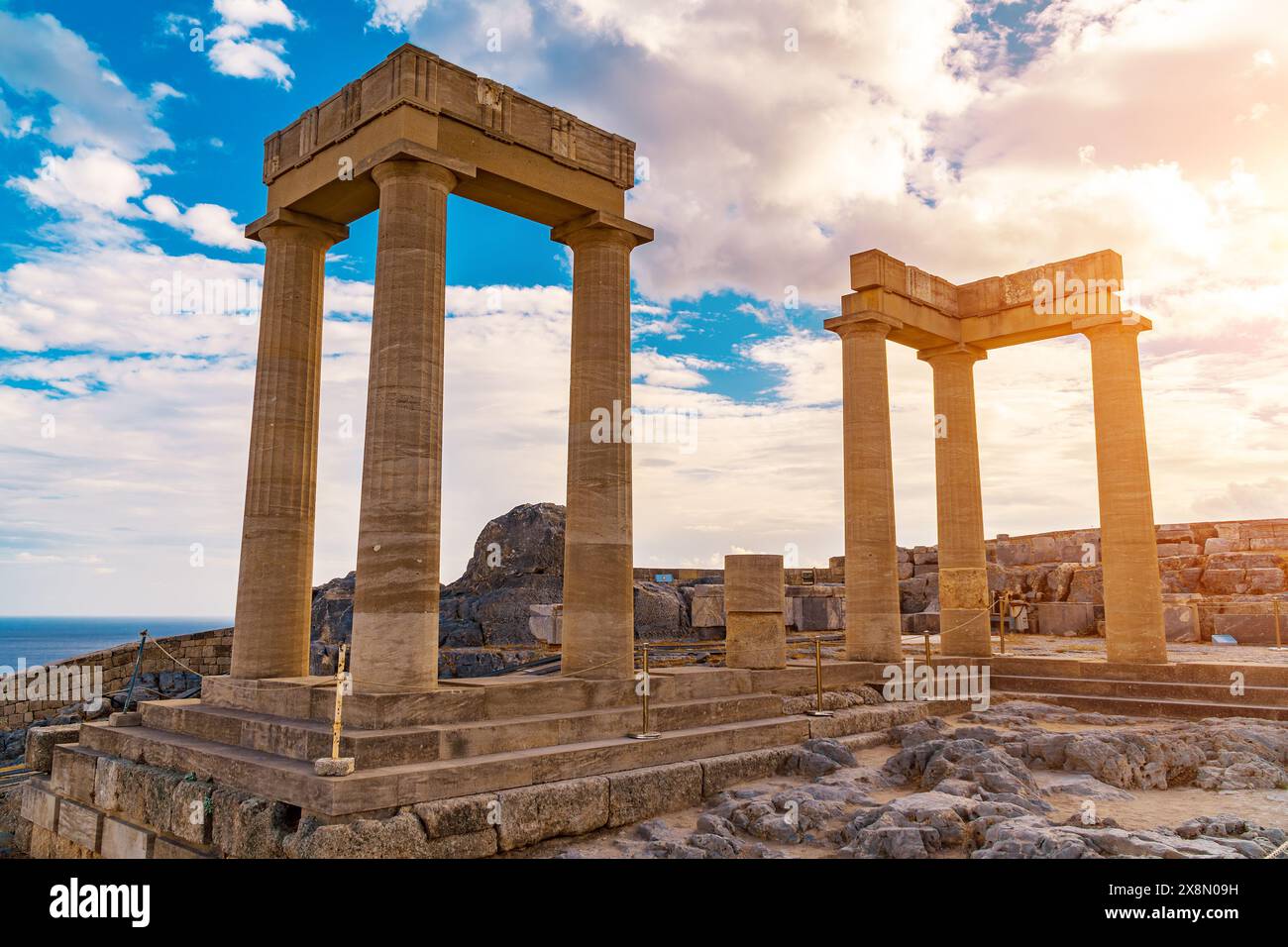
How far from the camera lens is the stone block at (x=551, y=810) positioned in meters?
9.14

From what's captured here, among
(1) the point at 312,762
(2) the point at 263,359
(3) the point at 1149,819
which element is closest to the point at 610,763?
(1) the point at 312,762

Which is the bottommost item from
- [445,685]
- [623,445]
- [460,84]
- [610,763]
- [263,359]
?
[610,763]

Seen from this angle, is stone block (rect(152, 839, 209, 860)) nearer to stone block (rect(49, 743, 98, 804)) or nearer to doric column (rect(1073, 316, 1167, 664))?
stone block (rect(49, 743, 98, 804))

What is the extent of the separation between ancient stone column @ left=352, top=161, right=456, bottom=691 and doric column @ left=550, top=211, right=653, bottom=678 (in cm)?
268

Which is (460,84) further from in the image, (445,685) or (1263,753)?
(1263,753)

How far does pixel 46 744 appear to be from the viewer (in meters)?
12.6

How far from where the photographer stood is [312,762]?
30.4 feet

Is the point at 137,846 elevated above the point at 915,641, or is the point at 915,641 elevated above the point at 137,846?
the point at 915,641

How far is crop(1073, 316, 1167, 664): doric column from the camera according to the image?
59.2 ft

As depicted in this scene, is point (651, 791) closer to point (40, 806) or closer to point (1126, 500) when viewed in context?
point (40, 806)

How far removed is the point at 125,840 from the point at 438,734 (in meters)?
4.29

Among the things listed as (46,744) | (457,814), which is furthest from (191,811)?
(46,744)

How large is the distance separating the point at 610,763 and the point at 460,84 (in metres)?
9.49
